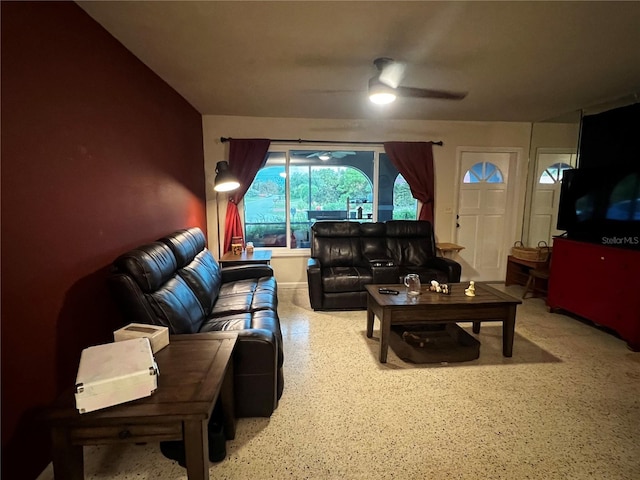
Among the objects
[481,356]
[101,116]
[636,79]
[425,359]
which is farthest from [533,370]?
[101,116]

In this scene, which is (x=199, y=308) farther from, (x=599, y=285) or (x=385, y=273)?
(x=599, y=285)

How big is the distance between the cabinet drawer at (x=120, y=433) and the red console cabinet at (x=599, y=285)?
372 cm

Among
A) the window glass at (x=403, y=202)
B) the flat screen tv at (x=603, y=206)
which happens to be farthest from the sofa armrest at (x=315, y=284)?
the flat screen tv at (x=603, y=206)

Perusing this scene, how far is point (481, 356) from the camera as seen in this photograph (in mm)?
2688

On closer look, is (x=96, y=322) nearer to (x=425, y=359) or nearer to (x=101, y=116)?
(x=101, y=116)

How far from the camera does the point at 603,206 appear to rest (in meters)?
3.22

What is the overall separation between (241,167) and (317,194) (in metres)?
1.16

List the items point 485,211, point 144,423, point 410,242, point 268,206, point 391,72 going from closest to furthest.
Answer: point 144,423
point 391,72
point 410,242
point 268,206
point 485,211

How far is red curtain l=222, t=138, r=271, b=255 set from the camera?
4.30 m

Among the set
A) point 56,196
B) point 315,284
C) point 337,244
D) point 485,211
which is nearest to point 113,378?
point 56,196

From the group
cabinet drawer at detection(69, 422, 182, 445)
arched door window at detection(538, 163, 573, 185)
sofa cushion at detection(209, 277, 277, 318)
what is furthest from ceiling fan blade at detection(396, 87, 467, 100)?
arched door window at detection(538, 163, 573, 185)

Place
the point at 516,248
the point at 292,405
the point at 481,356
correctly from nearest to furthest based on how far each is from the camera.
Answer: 1. the point at 292,405
2. the point at 481,356
3. the point at 516,248

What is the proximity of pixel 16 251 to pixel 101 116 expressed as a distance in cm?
103

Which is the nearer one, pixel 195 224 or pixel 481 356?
pixel 481 356
